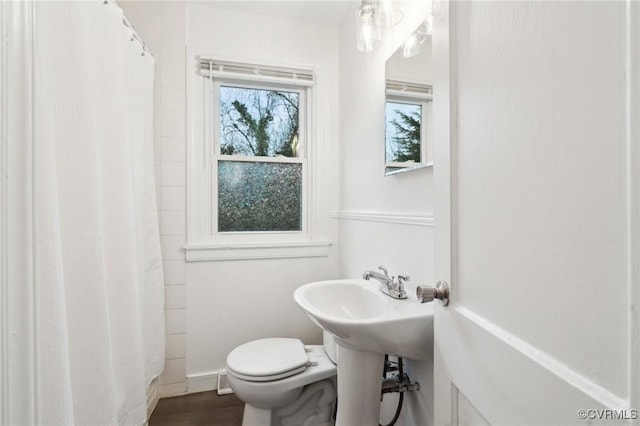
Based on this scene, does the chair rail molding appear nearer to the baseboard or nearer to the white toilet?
the white toilet

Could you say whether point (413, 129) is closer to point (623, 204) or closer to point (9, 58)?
point (623, 204)

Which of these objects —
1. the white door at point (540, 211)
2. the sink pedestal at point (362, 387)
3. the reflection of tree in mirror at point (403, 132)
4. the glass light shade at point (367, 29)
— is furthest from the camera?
the glass light shade at point (367, 29)

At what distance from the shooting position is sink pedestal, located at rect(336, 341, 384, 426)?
101 centimetres

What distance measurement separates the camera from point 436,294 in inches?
27.0

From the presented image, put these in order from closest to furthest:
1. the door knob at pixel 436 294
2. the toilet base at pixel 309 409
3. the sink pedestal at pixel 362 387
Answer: the door knob at pixel 436 294
the sink pedestal at pixel 362 387
the toilet base at pixel 309 409

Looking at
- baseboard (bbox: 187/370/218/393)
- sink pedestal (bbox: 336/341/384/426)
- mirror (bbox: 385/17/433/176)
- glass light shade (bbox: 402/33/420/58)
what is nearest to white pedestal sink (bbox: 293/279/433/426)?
sink pedestal (bbox: 336/341/384/426)

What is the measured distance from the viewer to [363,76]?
160 cm

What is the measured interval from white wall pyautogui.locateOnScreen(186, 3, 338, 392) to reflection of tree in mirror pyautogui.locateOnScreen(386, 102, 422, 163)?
74 centimetres

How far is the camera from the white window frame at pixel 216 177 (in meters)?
1.79

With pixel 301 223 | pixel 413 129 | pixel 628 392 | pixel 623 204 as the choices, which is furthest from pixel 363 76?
pixel 628 392

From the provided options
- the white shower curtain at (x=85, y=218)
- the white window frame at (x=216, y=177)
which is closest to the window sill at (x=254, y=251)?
the white window frame at (x=216, y=177)

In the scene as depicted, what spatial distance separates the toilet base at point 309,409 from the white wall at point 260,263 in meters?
0.53

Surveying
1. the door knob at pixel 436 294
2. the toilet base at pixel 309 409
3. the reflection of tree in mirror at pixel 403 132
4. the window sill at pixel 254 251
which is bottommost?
the toilet base at pixel 309 409

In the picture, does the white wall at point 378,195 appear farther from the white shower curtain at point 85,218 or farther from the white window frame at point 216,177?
the white shower curtain at point 85,218
